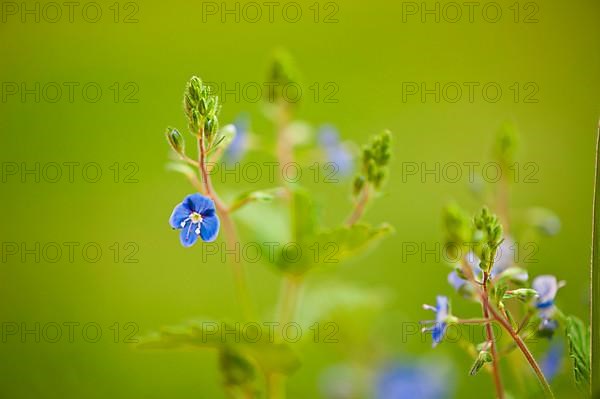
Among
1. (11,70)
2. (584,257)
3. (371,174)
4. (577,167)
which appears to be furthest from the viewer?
(11,70)

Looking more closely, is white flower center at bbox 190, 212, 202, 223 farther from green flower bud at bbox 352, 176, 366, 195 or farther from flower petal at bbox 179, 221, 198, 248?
green flower bud at bbox 352, 176, 366, 195

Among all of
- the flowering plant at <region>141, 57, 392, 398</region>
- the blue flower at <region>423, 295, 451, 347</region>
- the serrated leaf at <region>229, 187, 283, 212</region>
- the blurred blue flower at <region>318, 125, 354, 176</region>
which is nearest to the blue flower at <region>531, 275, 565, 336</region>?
the blue flower at <region>423, 295, 451, 347</region>

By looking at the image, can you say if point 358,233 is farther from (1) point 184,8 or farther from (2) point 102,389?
(1) point 184,8

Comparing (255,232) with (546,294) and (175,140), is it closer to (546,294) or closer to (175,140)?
(175,140)

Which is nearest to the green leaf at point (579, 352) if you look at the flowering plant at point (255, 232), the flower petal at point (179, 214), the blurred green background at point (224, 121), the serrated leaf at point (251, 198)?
the blurred green background at point (224, 121)

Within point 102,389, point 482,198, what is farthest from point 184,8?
point 482,198

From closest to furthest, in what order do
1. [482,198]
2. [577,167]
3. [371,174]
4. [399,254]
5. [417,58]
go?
[371,174] < [482,198] < [399,254] < [577,167] < [417,58]

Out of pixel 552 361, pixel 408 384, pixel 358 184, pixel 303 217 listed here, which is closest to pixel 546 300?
pixel 552 361
